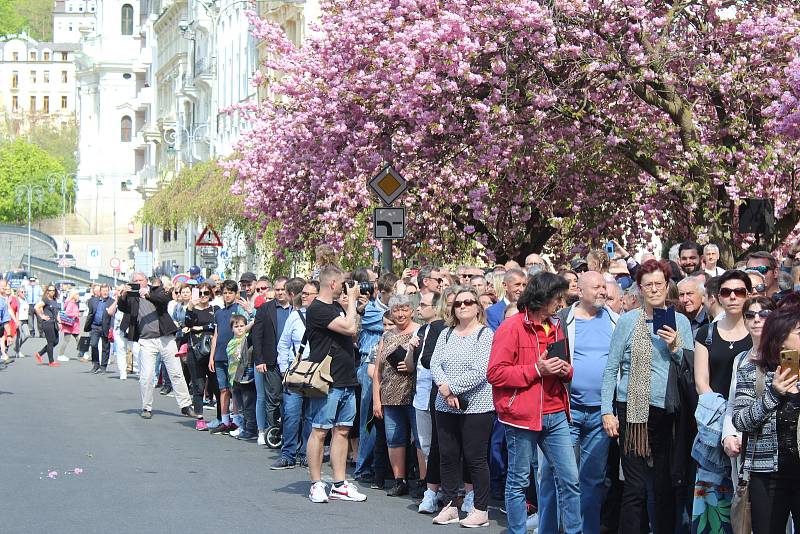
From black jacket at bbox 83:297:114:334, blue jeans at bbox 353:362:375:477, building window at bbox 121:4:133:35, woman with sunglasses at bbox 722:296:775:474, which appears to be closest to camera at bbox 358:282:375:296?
blue jeans at bbox 353:362:375:477

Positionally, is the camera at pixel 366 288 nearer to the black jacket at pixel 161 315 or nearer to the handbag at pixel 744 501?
the black jacket at pixel 161 315

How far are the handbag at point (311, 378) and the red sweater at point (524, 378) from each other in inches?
111

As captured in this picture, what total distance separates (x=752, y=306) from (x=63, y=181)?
5111 inches

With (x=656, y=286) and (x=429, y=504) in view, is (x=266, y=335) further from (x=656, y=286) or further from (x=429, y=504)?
(x=656, y=286)

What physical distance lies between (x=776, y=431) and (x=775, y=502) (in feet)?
1.15

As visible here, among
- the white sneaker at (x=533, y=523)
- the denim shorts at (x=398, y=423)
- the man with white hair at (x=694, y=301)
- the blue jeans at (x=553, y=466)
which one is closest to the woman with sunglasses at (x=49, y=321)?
the denim shorts at (x=398, y=423)

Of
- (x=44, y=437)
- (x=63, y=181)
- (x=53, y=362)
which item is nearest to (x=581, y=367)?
(x=44, y=437)

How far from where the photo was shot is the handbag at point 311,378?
41.7ft

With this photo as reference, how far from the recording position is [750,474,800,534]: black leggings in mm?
7781

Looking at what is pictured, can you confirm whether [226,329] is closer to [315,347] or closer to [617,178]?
[315,347]

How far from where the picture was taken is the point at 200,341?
2033 centimetres

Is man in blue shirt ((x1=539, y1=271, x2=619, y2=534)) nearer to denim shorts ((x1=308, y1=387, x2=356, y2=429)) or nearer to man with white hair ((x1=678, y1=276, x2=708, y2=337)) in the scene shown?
man with white hair ((x1=678, y1=276, x2=708, y2=337))

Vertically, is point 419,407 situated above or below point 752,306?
below

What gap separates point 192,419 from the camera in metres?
20.6
